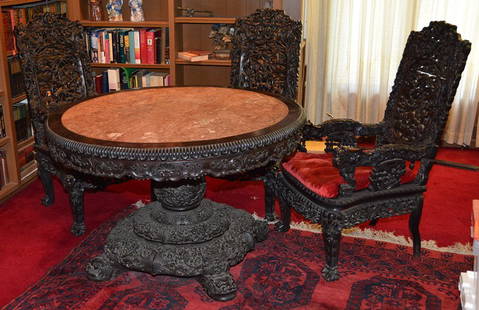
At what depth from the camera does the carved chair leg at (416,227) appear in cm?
290

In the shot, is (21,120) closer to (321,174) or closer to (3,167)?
(3,167)

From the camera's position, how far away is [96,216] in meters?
3.58

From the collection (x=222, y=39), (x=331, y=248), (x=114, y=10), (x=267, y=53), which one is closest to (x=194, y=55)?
(x=222, y=39)

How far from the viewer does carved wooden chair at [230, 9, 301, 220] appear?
3.59 m

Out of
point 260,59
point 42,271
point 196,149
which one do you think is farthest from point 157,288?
point 260,59

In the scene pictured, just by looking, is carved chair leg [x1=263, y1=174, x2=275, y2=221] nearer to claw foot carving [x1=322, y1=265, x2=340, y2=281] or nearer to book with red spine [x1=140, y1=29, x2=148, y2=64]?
claw foot carving [x1=322, y1=265, x2=340, y2=281]

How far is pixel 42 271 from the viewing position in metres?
2.96

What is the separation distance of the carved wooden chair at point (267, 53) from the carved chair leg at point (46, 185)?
4.26ft

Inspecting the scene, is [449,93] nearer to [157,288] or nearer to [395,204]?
[395,204]

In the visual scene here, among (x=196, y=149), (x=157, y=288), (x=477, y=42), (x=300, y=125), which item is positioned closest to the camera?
→ (x=196, y=149)

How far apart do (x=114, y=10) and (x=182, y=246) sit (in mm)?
2532

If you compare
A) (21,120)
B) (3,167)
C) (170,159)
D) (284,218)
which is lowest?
(284,218)

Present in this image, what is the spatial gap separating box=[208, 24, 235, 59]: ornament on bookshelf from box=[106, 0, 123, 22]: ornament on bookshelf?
771 mm

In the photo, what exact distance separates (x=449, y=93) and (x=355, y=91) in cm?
221
